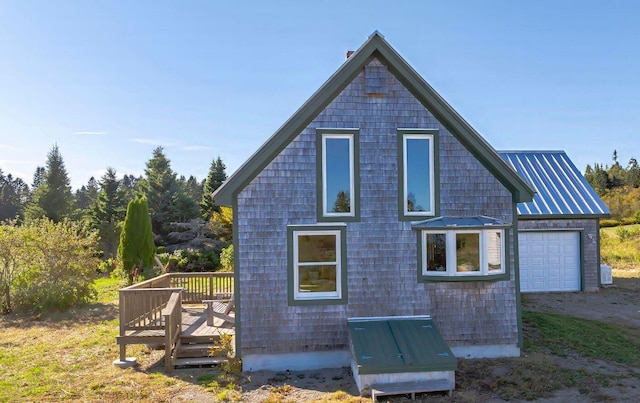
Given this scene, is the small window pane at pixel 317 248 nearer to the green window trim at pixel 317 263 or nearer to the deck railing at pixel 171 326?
the green window trim at pixel 317 263

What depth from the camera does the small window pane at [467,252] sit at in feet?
25.5

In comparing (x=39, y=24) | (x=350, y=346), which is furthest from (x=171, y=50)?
(x=350, y=346)

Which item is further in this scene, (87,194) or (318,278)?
(87,194)

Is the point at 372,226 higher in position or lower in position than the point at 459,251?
higher

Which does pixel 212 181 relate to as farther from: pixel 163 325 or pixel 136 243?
pixel 163 325

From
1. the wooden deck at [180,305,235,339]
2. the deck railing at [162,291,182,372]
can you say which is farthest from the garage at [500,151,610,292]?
the deck railing at [162,291,182,372]

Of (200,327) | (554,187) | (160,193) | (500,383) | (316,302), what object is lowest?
(500,383)

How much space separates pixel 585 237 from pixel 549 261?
1.65 meters

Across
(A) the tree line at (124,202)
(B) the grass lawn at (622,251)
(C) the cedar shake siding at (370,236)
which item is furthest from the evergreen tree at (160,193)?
(B) the grass lawn at (622,251)

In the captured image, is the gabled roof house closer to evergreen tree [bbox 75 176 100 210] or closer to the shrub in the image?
the shrub

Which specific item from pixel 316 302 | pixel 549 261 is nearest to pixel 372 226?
pixel 316 302

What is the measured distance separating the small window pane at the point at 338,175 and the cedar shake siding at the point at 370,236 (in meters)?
0.27

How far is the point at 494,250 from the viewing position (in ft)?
26.3

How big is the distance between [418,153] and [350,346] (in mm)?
4142
